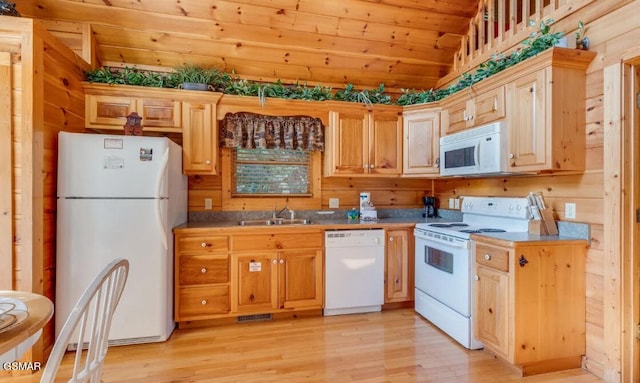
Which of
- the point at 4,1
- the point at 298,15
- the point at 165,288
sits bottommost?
the point at 165,288

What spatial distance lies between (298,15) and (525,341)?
10.9 ft

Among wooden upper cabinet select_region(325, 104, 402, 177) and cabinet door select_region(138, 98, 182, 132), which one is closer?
cabinet door select_region(138, 98, 182, 132)

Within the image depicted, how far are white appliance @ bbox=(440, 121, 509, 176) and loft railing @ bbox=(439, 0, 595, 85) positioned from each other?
3.04ft

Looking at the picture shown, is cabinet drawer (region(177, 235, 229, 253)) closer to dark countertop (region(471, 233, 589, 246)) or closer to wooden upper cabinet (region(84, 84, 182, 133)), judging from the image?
wooden upper cabinet (region(84, 84, 182, 133))

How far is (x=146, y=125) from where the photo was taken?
307 cm

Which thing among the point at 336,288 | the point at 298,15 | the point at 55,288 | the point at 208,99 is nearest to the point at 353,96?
the point at 298,15

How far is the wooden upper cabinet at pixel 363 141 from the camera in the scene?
353 centimetres

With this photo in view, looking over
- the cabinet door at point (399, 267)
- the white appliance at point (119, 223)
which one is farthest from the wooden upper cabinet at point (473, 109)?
the white appliance at point (119, 223)

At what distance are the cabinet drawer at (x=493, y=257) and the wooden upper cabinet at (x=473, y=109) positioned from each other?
105 centimetres

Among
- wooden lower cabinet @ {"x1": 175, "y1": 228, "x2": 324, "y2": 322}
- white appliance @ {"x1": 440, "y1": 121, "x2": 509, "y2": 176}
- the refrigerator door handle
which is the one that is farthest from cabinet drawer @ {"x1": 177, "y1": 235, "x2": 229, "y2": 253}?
white appliance @ {"x1": 440, "y1": 121, "x2": 509, "y2": 176}

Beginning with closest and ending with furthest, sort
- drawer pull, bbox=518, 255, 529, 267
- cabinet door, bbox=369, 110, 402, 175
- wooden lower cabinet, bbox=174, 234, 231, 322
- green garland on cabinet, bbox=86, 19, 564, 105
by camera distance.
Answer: drawer pull, bbox=518, 255, 529, 267
green garland on cabinet, bbox=86, 19, 564, 105
wooden lower cabinet, bbox=174, 234, 231, 322
cabinet door, bbox=369, 110, 402, 175

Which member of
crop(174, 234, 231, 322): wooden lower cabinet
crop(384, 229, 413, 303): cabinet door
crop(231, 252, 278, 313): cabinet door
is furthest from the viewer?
crop(384, 229, 413, 303): cabinet door

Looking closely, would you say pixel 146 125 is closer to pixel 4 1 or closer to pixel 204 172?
pixel 204 172

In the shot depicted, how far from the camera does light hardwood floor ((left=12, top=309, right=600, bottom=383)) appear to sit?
2.21 m
